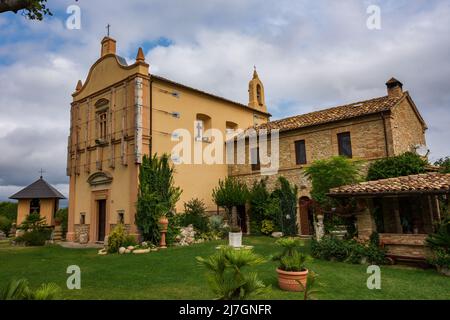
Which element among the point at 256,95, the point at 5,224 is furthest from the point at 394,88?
the point at 5,224

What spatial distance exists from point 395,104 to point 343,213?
7606mm

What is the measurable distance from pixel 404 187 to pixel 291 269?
5007 millimetres

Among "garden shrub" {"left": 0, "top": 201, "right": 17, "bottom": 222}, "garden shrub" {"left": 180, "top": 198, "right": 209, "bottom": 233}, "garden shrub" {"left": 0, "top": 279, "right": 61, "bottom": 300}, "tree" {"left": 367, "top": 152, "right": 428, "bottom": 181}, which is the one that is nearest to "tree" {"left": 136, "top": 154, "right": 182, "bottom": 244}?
"garden shrub" {"left": 180, "top": 198, "right": 209, "bottom": 233}

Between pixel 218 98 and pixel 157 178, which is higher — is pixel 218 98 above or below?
above

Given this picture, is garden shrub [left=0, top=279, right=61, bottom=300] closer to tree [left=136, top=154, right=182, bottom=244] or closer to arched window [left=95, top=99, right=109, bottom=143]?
tree [left=136, top=154, right=182, bottom=244]

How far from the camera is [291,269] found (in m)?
6.76

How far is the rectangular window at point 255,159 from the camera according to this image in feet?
64.6

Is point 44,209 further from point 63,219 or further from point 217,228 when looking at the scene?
point 217,228

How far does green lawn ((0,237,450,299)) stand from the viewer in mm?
6445

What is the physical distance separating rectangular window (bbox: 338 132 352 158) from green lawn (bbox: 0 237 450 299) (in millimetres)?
7850

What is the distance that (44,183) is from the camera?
2473 centimetres
